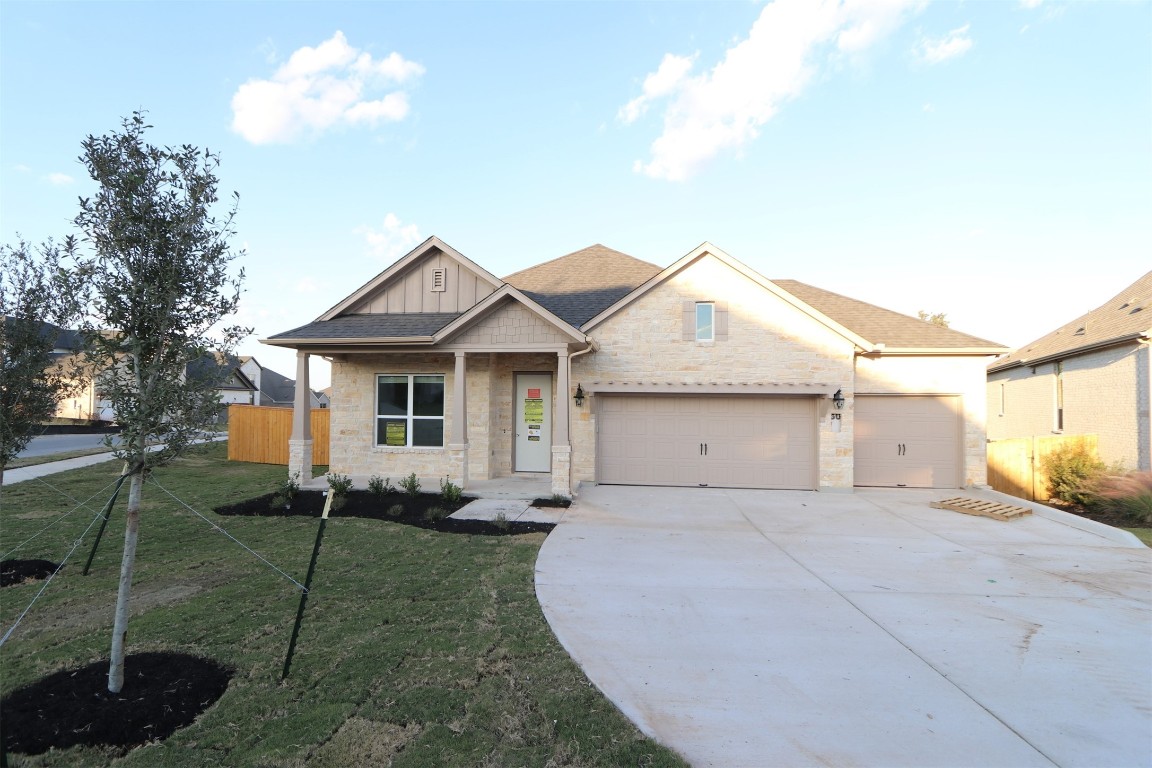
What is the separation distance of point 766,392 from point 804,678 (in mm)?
8471

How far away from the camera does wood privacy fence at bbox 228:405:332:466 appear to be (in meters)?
17.5

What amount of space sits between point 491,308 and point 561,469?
370cm

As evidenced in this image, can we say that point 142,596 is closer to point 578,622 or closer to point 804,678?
point 578,622

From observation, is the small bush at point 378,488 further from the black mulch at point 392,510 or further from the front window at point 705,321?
the front window at point 705,321

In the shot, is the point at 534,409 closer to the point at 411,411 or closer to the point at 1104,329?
the point at 411,411

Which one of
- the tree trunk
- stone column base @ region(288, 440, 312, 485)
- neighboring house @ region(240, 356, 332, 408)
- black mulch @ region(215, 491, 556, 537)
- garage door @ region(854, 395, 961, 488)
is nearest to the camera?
the tree trunk

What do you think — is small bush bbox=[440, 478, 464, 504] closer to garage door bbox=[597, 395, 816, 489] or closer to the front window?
garage door bbox=[597, 395, 816, 489]

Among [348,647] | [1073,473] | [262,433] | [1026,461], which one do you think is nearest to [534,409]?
[348,647]

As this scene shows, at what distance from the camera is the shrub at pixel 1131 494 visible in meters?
9.48

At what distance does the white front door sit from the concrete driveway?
4.54 m

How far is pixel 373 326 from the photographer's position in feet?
41.1

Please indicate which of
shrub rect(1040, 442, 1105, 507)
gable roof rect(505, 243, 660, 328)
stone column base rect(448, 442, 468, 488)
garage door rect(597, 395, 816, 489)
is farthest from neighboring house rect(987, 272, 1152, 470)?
stone column base rect(448, 442, 468, 488)

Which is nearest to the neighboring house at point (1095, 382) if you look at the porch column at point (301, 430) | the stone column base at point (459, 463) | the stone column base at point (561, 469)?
the stone column base at point (561, 469)

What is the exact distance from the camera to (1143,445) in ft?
41.9
